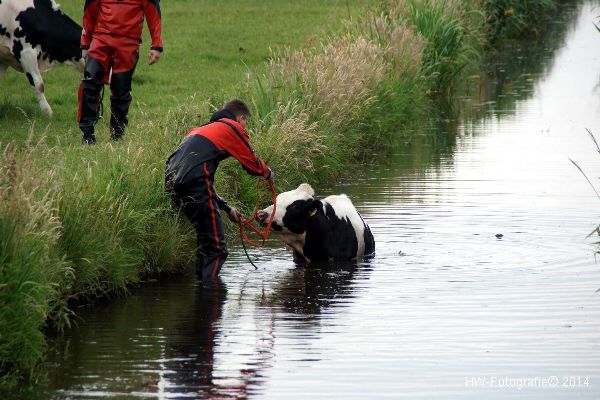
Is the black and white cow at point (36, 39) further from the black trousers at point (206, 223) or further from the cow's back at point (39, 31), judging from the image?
the black trousers at point (206, 223)

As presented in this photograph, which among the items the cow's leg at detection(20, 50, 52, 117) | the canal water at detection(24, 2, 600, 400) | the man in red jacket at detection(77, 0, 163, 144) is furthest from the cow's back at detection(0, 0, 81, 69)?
the canal water at detection(24, 2, 600, 400)

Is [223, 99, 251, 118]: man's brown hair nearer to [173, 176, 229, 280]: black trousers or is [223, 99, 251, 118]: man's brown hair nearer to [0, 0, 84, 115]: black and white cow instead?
[173, 176, 229, 280]: black trousers

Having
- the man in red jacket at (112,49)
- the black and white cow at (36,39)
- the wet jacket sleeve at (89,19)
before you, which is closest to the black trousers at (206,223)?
the man in red jacket at (112,49)

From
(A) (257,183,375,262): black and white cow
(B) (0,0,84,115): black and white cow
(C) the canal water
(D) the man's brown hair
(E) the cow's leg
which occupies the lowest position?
(C) the canal water

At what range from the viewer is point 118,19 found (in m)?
15.5

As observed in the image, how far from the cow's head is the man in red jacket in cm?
362

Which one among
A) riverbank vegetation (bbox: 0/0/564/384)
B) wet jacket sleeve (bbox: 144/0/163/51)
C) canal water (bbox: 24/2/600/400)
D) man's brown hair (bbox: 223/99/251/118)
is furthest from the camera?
wet jacket sleeve (bbox: 144/0/163/51)

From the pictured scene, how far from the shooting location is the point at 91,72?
1562 centimetres

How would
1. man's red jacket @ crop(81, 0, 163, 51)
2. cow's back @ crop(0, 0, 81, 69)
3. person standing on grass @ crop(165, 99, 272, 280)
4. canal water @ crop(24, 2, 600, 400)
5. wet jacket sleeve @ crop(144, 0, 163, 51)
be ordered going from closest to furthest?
canal water @ crop(24, 2, 600, 400), person standing on grass @ crop(165, 99, 272, 280), man's red jacket @ crop(81, 0, 163, 51), wet jacket sleeve @ crop(144, 0, 163, 51), cow's back @ crop(0, 0, 81, 69)

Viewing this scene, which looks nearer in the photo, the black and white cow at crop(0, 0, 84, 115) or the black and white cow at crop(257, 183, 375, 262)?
the black and white cow at crop(257, 183, 375, 262)

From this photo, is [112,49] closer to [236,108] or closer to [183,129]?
[183,129]

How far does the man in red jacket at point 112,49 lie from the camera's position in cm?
1555

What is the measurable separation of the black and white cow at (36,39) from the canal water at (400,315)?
4.81m

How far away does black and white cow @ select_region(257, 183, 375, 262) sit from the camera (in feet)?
41.9
